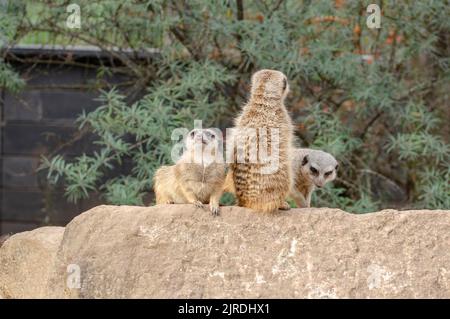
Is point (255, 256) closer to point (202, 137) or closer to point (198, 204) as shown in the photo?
point (198, 204)

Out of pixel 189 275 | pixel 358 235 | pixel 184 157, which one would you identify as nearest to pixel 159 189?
pixel 184 157

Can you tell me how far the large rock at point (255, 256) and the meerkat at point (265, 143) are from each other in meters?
0.08

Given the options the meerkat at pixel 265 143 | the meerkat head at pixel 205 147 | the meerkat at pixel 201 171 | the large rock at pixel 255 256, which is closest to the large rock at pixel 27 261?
the large rock at pixel 255 256

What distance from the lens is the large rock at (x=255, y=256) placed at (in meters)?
3.37

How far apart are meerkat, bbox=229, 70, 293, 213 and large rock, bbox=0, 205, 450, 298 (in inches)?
3.0

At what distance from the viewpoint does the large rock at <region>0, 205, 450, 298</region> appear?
3.37 metres

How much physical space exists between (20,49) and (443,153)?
11.4ft

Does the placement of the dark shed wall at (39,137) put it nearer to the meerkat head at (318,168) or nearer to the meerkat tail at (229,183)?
the meerkat head at (318,168)

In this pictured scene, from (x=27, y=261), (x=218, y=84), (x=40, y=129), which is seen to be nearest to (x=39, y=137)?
(x=40, y=129)

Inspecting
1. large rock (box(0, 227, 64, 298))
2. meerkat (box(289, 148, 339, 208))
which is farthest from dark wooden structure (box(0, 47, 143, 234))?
meerkat (box(289, 148, 339, 208))

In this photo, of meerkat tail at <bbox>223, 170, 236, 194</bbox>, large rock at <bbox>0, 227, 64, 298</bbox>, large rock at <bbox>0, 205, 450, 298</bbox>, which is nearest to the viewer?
large rock at <bbox>0, 205, 450, 298</bbox>

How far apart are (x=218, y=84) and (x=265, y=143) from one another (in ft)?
8.40

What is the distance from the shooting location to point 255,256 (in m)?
3.47

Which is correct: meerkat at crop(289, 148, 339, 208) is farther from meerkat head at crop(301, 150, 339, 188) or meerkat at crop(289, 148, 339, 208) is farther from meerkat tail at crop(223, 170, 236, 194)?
meerkat tail at crop(223, 170, 236, 194)
